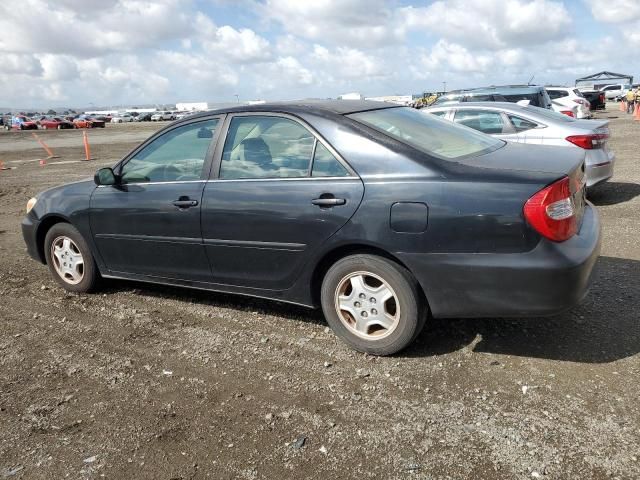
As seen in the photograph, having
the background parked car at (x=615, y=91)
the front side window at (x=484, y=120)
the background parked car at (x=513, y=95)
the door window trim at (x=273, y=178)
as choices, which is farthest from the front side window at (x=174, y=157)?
the background parked car at (x=615, y=91)

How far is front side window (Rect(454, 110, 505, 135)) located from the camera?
798 centimetres

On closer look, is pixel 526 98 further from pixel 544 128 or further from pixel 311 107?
pixel 311 107

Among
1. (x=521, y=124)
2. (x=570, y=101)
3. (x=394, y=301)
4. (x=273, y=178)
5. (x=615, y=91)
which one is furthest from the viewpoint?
(x=615, y=91)

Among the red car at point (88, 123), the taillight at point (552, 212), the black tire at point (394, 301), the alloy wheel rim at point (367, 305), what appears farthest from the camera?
the red car at point (88, 123)

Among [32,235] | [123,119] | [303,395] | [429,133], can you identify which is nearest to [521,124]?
[429,133]

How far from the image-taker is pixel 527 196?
2.96 m

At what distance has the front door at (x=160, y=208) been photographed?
4.07m

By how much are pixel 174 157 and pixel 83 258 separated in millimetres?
1421

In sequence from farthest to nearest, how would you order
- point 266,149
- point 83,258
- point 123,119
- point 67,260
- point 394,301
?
1. point 123,119
2. point 67,260
3. point 83,258
4. point 266,149
5. point 394,301

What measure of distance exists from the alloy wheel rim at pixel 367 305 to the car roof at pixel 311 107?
3.79ft

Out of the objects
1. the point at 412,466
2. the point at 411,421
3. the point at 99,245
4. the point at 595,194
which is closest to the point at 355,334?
Answer: the point at 411,421

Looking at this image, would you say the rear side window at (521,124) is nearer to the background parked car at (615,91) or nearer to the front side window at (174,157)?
the front side window at (174,157)

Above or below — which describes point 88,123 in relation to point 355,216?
above

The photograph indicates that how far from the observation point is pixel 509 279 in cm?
302
